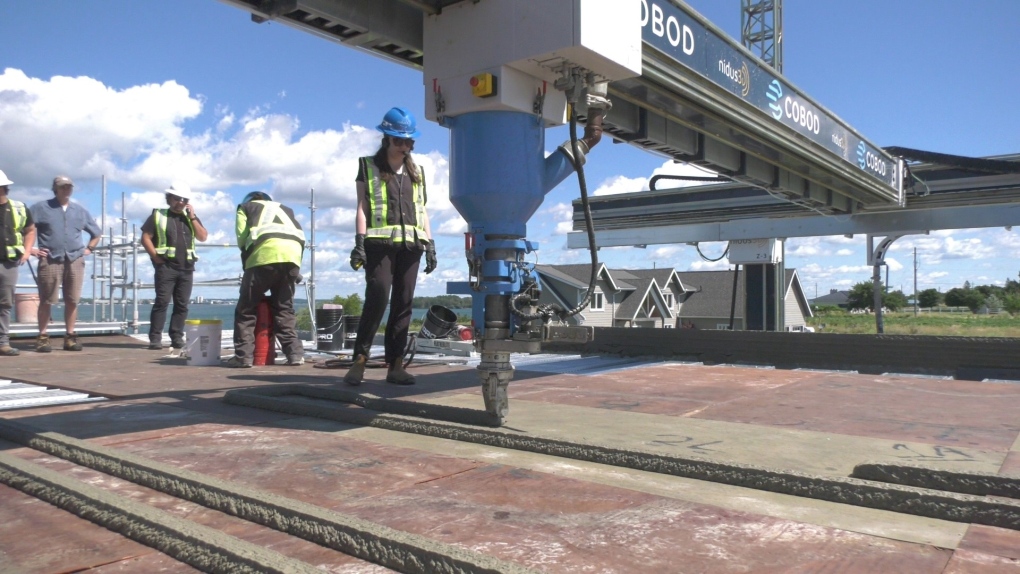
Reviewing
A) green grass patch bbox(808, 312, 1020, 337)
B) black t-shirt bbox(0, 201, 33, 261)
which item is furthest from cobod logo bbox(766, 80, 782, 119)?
green grass patch bbox(808, 312, 1020, 337)

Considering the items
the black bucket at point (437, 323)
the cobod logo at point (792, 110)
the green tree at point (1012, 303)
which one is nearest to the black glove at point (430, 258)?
the black bucket at point (437, 323)

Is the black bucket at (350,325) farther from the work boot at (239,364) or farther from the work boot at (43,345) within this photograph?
the work boot at (43,345)

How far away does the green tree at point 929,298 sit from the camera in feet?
376

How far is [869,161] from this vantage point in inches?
541

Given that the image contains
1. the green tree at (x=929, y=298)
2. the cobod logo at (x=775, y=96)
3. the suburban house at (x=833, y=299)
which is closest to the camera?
the cobod logo at (x=775, y=96)

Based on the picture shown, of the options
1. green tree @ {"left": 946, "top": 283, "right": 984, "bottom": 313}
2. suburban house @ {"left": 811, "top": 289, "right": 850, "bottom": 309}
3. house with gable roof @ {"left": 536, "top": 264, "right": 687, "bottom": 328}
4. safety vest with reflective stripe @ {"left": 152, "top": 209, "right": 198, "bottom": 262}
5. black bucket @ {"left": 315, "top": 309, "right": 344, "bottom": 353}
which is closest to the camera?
safety vest with reflective stripe @ {"left": 152, "top": 209, "right": 198, "bottom": 262}

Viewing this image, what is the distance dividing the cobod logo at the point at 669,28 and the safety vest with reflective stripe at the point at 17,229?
6.10 meters

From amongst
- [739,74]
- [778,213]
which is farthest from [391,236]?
[778,213]

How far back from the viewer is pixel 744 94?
8.66 meters

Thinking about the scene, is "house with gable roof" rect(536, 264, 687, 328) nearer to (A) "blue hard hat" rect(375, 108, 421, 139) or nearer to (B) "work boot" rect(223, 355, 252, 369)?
(B) "work boot" rect(223, 355, 252, 369)

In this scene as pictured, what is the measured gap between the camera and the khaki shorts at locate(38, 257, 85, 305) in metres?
7.44

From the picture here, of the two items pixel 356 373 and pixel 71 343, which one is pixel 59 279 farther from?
pixel 356 373

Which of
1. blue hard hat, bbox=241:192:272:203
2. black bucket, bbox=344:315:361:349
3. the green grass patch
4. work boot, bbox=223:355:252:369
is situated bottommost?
the green grass patch

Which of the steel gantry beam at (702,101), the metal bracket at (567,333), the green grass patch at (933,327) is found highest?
the steel gantry beam at (702,101)
